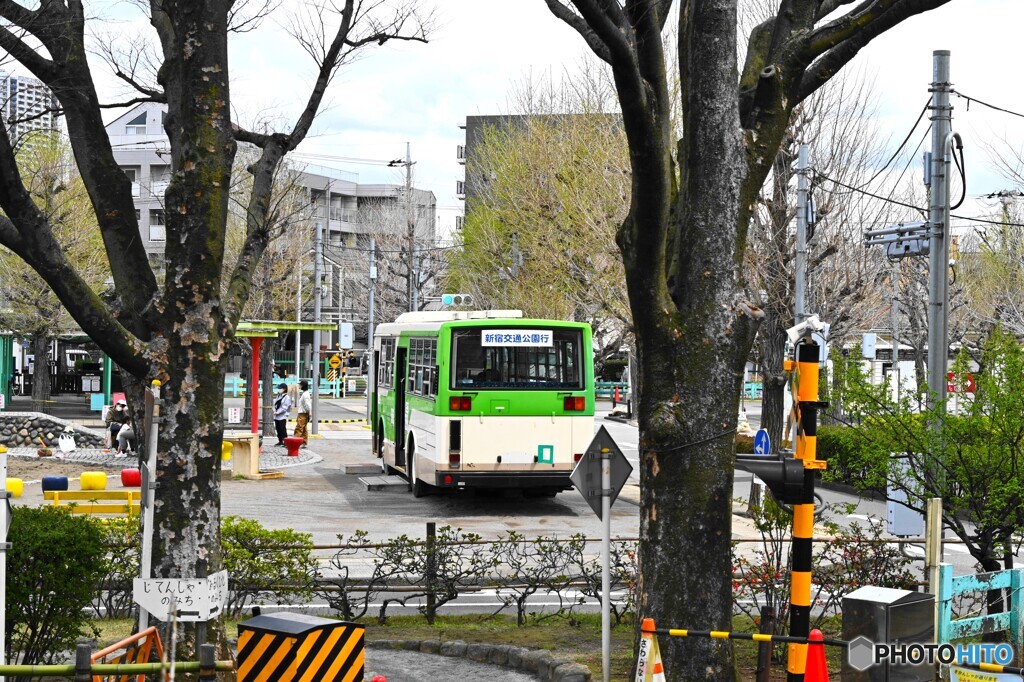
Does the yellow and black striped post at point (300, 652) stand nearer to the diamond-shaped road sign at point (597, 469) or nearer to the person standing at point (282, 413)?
the diamond-shaped road sign at point (597, 469)

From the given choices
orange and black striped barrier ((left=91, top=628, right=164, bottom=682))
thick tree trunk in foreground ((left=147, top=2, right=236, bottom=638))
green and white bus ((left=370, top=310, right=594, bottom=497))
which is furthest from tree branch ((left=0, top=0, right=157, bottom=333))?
green and white bus ((left=370, top=310, right=594, bottom=497))

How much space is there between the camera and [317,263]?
45469 millimetres

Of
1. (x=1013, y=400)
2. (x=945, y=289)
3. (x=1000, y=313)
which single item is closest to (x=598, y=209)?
(x=945, y=289)

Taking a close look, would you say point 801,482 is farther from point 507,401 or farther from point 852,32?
point 507,401

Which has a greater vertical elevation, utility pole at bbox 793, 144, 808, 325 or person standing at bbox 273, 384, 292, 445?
utility pole at bbox 793, 144, 808, 325

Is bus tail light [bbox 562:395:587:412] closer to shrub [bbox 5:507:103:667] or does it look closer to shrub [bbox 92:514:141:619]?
shrub [bbox 92:514:141:619]

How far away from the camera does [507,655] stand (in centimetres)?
1001

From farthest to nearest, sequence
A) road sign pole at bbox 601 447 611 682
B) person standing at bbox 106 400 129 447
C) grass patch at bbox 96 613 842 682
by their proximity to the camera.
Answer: person standing at bbox 106 400 129 447 → grass patch at bbox 96 613 842 682 → road sign pole at bbox 601 447 611 682

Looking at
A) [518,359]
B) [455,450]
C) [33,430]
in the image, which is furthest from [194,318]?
[33,430]

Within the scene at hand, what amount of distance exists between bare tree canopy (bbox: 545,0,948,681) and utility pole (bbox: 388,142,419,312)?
1687 inches

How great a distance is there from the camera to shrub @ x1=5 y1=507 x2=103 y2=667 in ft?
27.6

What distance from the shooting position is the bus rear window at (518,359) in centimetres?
2031

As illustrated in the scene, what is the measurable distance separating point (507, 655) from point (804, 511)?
12.4ft

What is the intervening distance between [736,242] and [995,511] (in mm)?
3352
